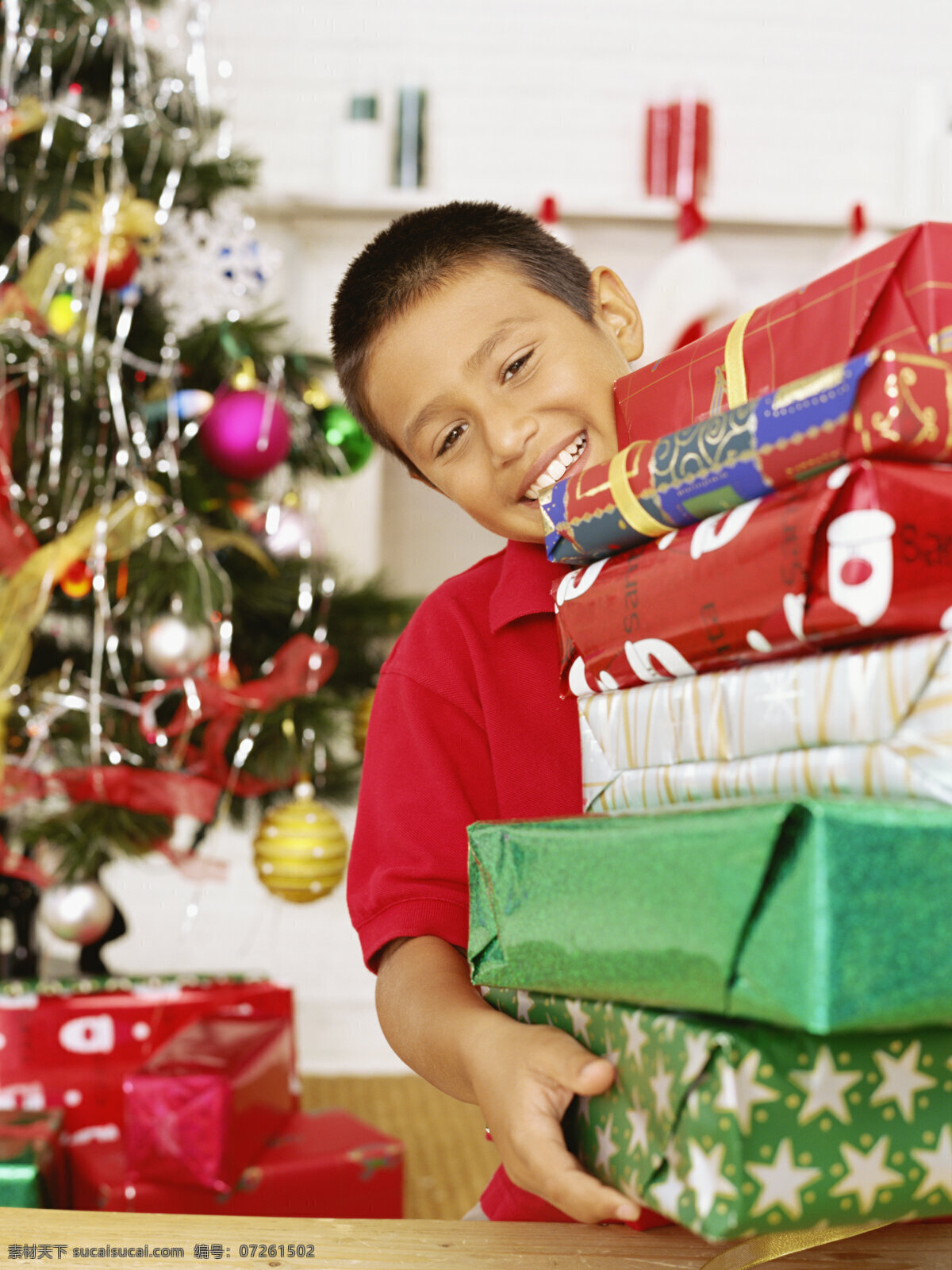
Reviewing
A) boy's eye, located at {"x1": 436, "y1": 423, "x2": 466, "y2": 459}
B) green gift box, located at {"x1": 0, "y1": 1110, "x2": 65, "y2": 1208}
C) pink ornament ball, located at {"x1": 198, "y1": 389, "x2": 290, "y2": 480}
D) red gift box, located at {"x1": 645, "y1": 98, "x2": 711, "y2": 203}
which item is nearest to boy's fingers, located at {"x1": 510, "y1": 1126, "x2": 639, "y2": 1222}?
boy's eye, located at {"x1": 436, "y1": 423, "x2": 466, "y2": 459}

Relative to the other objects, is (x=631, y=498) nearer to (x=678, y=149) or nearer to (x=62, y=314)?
(x=62, y=314)

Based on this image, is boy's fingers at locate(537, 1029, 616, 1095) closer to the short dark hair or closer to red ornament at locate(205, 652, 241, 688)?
the short dark hair

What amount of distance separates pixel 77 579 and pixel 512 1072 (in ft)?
3.79

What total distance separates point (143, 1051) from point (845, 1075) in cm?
113

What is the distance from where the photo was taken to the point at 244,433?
1.46m

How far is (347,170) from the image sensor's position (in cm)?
210

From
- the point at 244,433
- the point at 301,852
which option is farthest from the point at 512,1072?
the point at 244,433

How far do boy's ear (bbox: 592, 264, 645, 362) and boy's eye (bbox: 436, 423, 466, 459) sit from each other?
129mm

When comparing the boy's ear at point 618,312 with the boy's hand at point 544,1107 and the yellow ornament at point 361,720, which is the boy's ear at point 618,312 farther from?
the yellow ornament at point 361,720

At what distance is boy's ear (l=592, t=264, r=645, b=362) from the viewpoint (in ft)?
2.25

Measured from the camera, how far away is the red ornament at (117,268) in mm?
1424

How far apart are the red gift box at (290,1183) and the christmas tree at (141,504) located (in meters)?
0.30

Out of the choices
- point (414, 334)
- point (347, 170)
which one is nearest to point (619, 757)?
point (414, 334)

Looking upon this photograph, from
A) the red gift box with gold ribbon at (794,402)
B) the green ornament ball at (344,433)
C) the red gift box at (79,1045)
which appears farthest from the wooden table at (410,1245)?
the green ornament ball at (344,433)
